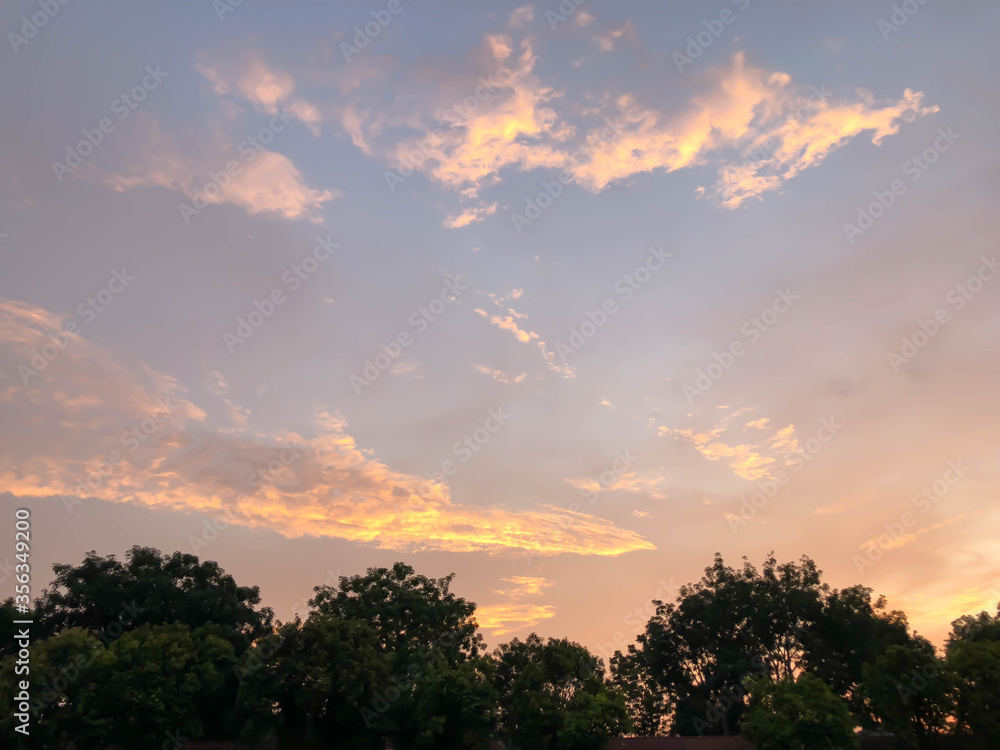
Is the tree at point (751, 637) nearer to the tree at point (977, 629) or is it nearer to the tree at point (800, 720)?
the tree at point (977, 629)

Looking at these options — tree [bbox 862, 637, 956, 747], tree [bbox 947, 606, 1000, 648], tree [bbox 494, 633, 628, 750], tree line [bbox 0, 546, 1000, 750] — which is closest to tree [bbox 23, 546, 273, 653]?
tree line [bbox 0, 546, 1000, 750]

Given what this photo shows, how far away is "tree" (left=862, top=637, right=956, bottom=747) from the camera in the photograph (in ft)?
110

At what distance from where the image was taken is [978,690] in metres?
33.1

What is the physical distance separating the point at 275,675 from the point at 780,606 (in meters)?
34.5

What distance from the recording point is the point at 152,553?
48844mm

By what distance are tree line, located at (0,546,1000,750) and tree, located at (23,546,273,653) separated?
0.09 metres

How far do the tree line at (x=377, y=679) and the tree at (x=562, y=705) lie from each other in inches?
3.3

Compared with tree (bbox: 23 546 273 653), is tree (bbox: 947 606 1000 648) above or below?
below

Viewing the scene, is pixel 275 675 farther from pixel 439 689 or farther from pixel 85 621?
pixel 85 621

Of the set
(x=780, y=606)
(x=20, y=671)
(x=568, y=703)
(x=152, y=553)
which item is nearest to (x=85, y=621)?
(x=152, y=553)

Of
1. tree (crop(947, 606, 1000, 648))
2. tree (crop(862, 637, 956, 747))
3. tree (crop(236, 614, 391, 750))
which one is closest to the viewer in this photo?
tree (crop(862, 637, 956, 747))

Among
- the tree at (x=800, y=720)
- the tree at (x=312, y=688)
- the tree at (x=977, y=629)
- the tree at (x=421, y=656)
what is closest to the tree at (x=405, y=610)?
the tree at (x=421, y=656)

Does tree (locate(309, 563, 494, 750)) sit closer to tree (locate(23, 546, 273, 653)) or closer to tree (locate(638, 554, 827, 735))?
tree (locate(23, 546, 273, 653))

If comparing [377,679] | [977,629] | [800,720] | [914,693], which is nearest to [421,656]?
[377,679]
